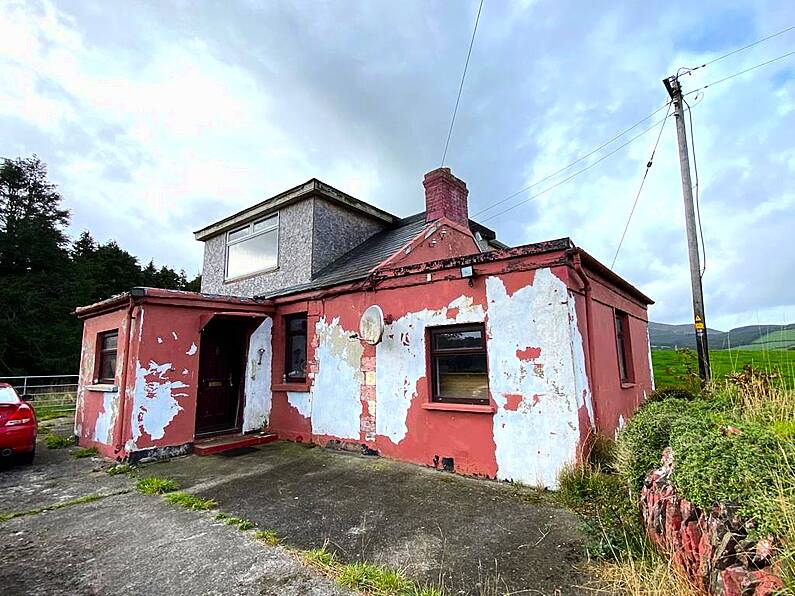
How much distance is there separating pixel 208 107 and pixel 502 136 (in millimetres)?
7958

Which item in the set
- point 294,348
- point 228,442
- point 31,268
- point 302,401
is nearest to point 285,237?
point 294,348

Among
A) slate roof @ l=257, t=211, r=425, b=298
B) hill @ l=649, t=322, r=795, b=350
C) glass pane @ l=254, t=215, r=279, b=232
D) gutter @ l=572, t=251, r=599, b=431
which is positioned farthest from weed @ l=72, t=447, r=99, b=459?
hill @ l=649, t=322, r=795, b=350

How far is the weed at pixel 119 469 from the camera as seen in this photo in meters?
6.68

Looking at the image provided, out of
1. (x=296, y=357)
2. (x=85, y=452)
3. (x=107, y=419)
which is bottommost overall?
(x=85, y=452)

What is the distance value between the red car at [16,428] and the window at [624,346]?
1216 cm

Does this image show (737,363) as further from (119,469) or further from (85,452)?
(85,452)

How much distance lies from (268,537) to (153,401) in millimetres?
5152

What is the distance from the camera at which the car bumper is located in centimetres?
684

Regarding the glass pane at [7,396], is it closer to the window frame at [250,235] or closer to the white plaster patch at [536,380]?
the window frame at [250,235]

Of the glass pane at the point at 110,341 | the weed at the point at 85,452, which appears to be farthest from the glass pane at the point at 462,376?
the weed at the point at 85,452

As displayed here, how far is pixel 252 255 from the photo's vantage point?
13.0 meters

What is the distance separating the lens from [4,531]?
4.38 meters

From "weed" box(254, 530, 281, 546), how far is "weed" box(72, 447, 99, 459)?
21.4 ft

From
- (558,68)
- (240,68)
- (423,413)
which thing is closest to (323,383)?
(423,413)
